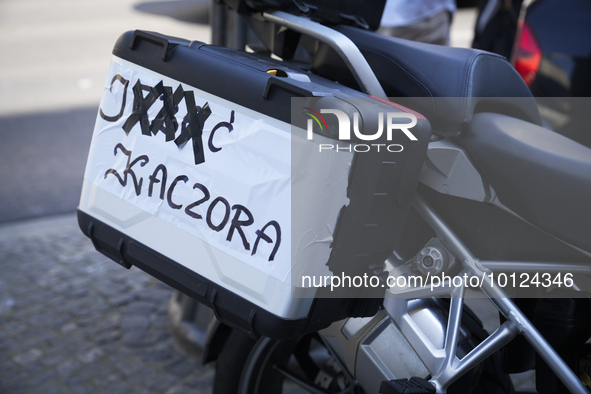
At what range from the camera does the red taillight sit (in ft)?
10.4

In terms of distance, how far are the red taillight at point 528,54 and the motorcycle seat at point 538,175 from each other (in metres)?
1.92

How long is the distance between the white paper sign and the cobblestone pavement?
1.29 meters

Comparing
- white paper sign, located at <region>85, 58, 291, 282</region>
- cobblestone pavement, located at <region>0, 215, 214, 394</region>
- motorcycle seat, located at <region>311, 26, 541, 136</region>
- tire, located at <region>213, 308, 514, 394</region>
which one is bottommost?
cobblestone pavement, located at <region>0, 215, 214, 394</region>

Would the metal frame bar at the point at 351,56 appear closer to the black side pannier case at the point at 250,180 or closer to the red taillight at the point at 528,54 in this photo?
the black side pannier case at the point at 250,180

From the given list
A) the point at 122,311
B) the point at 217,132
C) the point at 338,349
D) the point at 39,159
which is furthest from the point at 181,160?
the point at 39,159

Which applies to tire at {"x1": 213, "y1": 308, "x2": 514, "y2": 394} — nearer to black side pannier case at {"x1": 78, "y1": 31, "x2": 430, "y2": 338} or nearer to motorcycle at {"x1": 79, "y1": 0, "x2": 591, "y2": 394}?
motorcycle at {"x1": 79, "y1": 0, "x2": 591, "y2": 394}

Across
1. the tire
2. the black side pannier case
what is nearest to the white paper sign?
the black side pannier case

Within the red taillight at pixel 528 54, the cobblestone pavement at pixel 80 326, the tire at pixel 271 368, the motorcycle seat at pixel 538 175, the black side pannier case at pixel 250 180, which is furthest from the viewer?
the red taillight at pixel 528 54

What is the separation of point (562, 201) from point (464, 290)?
0.31 m

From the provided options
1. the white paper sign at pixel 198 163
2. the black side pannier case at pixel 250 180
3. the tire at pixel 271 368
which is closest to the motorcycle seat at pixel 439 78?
the black side pannier case at pixel 250 180

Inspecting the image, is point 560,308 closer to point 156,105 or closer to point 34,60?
point 156,105

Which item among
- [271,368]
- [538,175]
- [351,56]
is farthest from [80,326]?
[538,175]

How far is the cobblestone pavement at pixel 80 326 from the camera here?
8.10ft

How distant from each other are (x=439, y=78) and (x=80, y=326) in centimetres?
219
